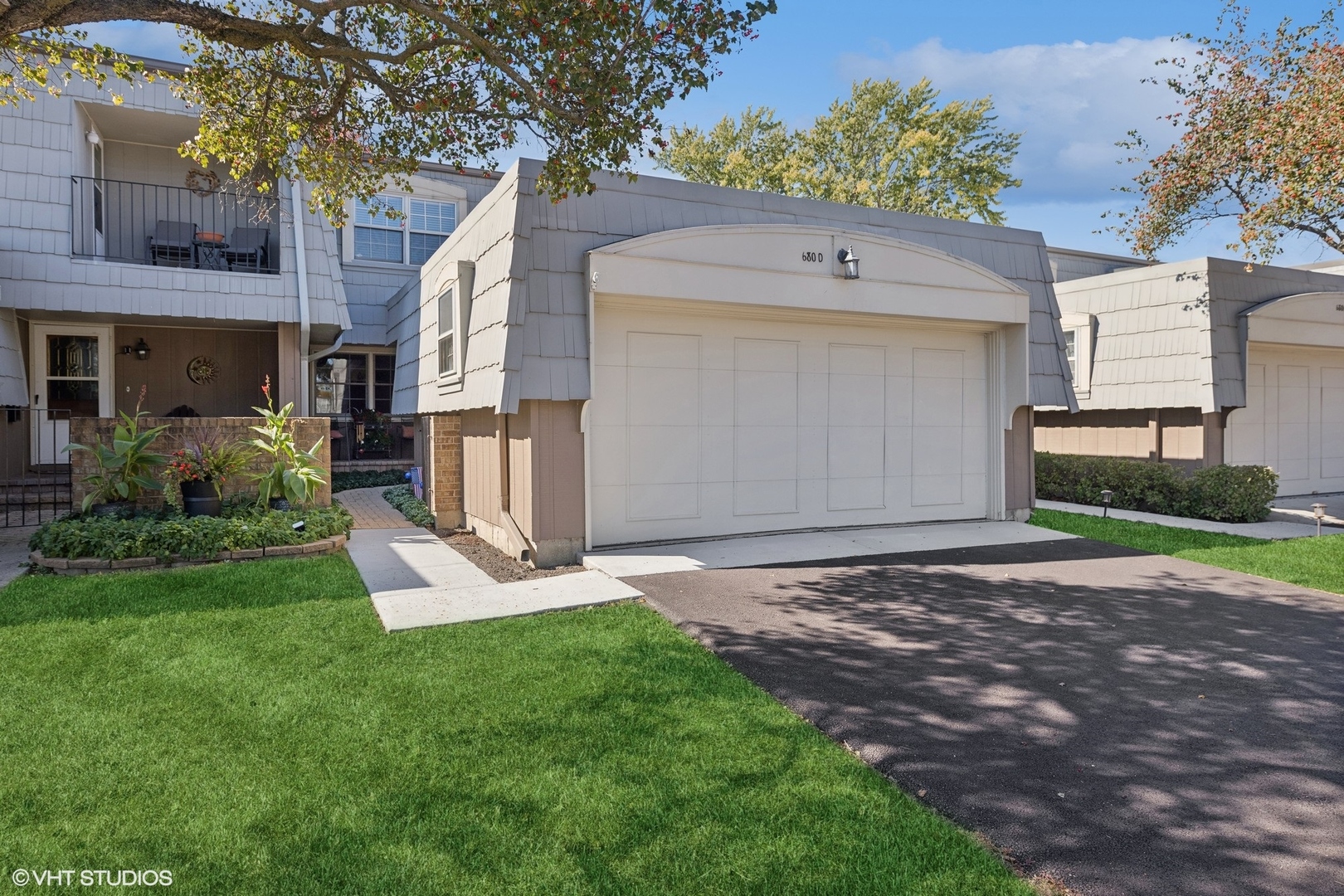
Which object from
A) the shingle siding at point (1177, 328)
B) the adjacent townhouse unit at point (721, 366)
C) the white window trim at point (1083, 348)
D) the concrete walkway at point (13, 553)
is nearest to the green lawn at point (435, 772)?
the concrete walkway at point (13, 553)

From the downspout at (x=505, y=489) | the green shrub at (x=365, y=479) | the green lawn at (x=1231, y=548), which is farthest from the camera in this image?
the green shrub at (x=365, y=479)

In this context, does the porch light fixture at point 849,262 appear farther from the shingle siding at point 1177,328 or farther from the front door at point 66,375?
the front door at point 66,375

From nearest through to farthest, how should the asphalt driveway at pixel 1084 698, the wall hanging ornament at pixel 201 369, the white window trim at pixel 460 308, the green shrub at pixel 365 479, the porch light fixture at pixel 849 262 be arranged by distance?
the asphalt driveway at pixel 1084 698 < the porch light fixture at pixel 849 262 < the white window trim at pixel 460 308 < the wall hanging ornament at pixel 201 369 < the green shrub at pixel 365 479

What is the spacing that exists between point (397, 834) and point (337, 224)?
680 centimetres

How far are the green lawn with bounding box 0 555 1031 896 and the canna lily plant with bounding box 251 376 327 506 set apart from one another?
2.99 m

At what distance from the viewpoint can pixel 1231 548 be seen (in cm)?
786

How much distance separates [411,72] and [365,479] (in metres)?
8.35

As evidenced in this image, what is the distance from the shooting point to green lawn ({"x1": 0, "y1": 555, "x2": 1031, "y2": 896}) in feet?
7.91

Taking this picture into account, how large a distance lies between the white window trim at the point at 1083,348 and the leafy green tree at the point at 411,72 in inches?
370

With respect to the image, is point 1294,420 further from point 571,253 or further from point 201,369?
point 201,369

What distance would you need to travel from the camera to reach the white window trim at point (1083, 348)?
12281mm

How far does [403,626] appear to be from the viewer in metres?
4.83

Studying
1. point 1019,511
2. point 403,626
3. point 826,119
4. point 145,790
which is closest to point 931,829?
point 145,790

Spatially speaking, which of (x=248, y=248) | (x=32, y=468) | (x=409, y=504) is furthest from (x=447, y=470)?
(x=32, y=468)
